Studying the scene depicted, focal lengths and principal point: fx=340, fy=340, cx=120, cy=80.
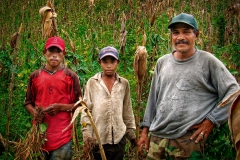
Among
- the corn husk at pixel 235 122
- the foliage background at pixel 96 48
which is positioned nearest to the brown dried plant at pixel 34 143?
the foliage background at pixel 96 48

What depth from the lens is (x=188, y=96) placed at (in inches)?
90.0

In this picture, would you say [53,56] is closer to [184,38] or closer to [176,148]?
[184,38]

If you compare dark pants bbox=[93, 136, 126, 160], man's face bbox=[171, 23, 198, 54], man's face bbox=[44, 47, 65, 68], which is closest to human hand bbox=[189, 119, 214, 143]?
man's face bbox=[171, 23, 198, 54]

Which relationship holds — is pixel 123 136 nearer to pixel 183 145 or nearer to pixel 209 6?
pixel 183 145

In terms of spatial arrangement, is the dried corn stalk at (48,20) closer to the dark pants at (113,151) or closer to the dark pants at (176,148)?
the dark pants at (113,151)

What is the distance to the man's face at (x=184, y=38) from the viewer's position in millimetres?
2301

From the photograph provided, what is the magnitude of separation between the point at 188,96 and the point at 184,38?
392 mm

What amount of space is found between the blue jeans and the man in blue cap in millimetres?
855

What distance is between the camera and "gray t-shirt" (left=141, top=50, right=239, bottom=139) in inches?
86.7

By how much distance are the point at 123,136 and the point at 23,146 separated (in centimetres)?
85

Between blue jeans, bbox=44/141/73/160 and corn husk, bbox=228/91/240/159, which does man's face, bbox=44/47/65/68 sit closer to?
blue jeans, bbox=44/141/73/160

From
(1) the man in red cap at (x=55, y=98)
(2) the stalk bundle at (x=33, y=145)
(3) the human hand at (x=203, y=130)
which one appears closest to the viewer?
(3) the human hand at (x=203, y=130)

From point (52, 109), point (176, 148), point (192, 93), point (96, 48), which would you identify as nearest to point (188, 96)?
point (192, 93)

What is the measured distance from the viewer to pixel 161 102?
2.42m
